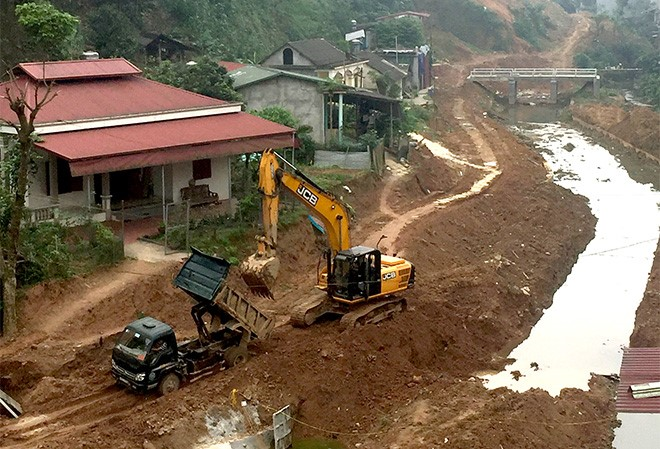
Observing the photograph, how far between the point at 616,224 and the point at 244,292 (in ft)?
79.9

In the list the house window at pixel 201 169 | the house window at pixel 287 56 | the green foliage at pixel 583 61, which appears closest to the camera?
the house window at pixel 201 169

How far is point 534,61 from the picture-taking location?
383 feet

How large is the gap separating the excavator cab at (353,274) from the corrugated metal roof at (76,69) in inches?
627

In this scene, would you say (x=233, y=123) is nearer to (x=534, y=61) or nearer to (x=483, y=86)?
(x=483, y=86)

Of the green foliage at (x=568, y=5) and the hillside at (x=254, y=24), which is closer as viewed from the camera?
the hillside at (x=254, y=24)

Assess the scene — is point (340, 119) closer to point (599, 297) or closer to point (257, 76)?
point (257, 76)

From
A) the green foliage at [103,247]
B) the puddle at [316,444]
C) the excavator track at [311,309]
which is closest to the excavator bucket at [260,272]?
the excavator track at [311,309]

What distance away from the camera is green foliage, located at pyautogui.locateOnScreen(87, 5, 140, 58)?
57.8 meters

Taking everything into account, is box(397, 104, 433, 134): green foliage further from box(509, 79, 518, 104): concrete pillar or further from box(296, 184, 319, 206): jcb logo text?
box(296, 184, 319, 206): jcb logo text

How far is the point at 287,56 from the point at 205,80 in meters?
16.3

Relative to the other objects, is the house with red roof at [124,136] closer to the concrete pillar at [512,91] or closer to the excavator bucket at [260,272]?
the excavator bucket at [260,272]

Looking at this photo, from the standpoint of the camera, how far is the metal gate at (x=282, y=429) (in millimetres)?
21188

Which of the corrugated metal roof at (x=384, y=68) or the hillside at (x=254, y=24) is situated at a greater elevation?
the hillside at (x=254, y=24)

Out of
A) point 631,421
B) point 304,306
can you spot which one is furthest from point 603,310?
point 304,306
